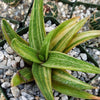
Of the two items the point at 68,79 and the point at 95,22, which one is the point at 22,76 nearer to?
the point at 68,79

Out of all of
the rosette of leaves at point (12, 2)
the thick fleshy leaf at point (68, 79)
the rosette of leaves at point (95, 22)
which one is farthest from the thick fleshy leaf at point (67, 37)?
the rosette of leaves at point (12, 2)

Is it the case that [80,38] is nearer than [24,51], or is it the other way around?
[24,51]

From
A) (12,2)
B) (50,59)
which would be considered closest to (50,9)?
(12,2)

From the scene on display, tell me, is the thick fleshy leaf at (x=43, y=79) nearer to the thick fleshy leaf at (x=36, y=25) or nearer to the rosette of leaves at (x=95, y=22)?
the thick fleshy leaf at (x=36, y=25)

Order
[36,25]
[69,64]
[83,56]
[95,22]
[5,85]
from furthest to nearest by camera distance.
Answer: [95,22] < [83,56] < [5,85] < [36,25] < [69,64]

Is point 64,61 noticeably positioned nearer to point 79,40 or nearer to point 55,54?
point 55,54

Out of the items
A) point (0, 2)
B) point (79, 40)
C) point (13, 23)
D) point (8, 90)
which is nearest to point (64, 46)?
point (79, 40)

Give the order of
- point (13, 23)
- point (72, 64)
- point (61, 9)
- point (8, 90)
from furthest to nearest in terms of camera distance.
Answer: point (61, 9), point (13, 23), point (8, 90), point (72, 64)
